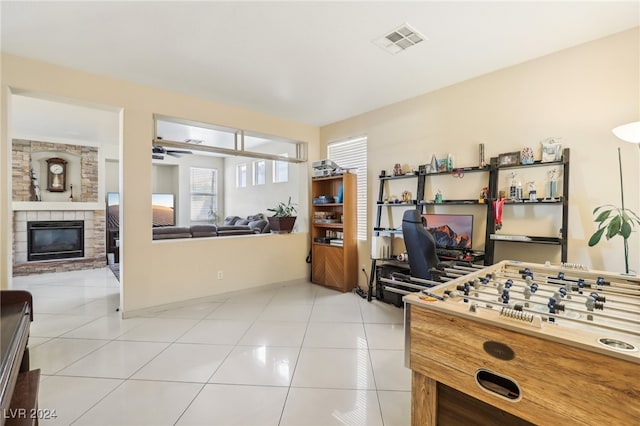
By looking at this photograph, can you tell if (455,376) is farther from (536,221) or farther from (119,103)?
(119,103)

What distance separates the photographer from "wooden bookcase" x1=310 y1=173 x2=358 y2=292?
4324 millimetres

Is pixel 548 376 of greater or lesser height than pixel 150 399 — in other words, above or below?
above

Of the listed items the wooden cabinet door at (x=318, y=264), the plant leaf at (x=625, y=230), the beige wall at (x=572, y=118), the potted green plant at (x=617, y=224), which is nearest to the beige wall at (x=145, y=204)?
the wooden cabinet door at (x=318, y=264)

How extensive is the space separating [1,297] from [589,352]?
2.49 m

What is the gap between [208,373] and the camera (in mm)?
2160

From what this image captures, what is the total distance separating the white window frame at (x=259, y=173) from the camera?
7.53 metres

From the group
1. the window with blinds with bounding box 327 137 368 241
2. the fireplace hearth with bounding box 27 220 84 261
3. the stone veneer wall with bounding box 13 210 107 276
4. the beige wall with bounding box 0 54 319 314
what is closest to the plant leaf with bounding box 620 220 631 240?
the window with blinds with bounding box 327 137 368 241

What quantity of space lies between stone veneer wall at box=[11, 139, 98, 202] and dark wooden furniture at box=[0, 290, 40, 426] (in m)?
5.58

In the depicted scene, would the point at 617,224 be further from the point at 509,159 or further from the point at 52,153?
the point at 52,153

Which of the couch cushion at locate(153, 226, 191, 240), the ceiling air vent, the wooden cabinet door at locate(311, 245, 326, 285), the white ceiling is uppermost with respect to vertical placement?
the white ceiling

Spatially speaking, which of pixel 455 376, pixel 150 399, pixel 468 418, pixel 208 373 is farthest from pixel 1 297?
pixel 468 418

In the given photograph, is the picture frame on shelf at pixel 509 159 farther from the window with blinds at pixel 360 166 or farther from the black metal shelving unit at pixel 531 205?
the window with blinds at pixel 360 166

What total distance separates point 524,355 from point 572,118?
2.65 m

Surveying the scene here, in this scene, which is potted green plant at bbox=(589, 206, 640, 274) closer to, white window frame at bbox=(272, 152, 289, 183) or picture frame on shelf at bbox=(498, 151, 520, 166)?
picture frame on shelf at bbox=(498, 151, 520, 166)
